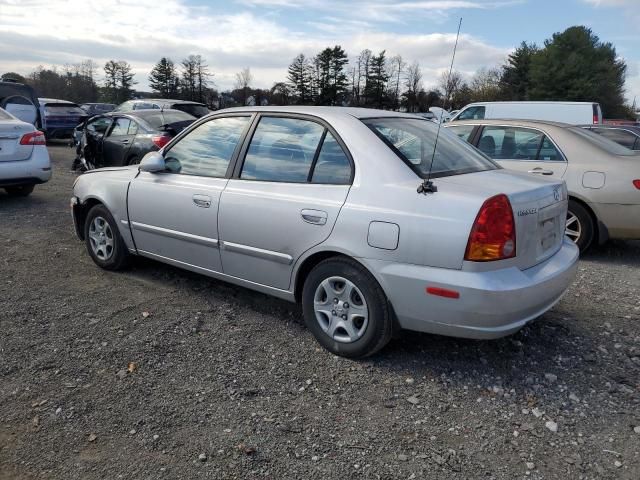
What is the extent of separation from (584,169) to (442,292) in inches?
150

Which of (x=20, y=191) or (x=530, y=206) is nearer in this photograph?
(x=530, y=206)

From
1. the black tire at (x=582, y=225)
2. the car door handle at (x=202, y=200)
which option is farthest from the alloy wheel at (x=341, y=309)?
the black tire at (x=582, y=225)

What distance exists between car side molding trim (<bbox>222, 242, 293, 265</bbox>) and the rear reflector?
3.28ft

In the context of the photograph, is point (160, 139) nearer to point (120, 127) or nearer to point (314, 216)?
point (120, 127)

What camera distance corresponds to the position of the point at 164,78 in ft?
234

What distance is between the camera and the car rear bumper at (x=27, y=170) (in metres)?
8.00

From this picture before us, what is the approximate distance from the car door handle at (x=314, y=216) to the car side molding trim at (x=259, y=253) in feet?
0.98

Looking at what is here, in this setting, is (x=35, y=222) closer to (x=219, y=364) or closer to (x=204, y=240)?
(x=204, y=240)

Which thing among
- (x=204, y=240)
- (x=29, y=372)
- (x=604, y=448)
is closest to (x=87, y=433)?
(x=29, y=372)

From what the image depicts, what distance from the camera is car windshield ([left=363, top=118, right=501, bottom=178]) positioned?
3467mm

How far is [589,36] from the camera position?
69.2 meters

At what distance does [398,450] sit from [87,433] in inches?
60.2

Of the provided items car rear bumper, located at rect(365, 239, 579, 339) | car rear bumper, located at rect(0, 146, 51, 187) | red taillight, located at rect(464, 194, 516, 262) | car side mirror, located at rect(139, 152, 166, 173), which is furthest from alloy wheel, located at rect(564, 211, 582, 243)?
car rear bumper, located at rect(0, 146, 51, 187)

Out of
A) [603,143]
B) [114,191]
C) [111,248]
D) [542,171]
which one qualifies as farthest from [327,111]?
[603,143]
